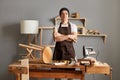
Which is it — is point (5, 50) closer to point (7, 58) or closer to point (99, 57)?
point (7, 58)

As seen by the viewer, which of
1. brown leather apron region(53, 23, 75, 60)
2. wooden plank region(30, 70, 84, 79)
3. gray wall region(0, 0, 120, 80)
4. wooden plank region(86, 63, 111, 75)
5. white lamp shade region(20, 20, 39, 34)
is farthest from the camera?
gray wall region(0, 0, 120, 80)

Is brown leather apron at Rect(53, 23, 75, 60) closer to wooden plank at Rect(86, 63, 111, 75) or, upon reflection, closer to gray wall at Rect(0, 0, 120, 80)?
wooden plank at Rect(86, 63, 111, 75)

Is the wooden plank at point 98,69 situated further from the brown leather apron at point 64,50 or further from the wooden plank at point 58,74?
the brown leather apron at point 64,50

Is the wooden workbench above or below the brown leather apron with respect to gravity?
below

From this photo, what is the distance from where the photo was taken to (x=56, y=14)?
4430 millimetres

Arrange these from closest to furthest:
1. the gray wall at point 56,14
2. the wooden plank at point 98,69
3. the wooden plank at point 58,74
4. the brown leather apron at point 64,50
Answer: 1. the wooden plank at point 98,69
2. the wooden plank at point 58,74
3. the brown leather apron at point 64,50
4. the gray wall at point 56,14

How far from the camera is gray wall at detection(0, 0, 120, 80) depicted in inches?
171

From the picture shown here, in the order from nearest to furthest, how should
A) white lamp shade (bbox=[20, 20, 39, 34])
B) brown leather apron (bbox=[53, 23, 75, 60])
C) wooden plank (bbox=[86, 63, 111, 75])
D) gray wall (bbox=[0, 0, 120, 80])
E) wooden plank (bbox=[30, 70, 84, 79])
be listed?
wooden plank (bbox=[86, 63, 111, 75]) < wooden plank (bbox=[30, 70, 84, 79]) < brown leather apron (bbox=[53, 23, 75, 60]) < white lamp shade (bbox=[20, 20, 39, 34]) < gray wall (bbox=[0, 0, 120, 80])

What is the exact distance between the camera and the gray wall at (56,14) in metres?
4.35

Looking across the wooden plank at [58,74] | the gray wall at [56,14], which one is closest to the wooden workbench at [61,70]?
the wooden plank at [58,74]

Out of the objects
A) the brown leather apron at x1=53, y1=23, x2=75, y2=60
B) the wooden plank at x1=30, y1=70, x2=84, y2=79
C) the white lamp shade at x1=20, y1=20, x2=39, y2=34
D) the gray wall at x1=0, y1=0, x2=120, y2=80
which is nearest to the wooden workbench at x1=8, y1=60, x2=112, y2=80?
the wooden plank at x1=30, y1=70, x2=84, y2=79

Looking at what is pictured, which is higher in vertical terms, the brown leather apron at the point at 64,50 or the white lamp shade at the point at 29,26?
the white lamp shade at the point at 29,26

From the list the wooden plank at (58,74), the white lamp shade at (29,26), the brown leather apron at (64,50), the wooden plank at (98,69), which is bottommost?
the wooden plank at (58,74)

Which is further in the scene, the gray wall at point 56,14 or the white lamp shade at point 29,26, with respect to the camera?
the gray wall at point 56,14
